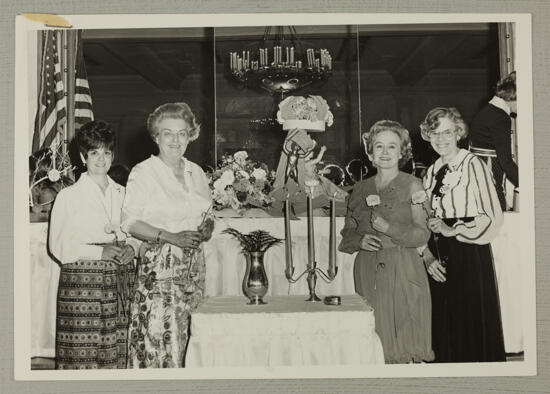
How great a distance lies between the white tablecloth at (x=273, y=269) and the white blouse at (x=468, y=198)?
0.06m

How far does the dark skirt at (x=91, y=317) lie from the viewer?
2.07 m

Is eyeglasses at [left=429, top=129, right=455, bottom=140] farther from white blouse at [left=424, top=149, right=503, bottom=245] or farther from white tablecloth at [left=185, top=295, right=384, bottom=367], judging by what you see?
white tablecloth at [left=185, top=295, right=384, bottom=367]

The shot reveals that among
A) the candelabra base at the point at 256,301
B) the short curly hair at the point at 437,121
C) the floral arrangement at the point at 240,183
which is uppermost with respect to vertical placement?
the short curly hair at the point at 437,121

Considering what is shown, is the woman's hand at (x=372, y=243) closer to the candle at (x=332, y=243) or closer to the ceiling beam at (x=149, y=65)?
the candle at (x=332, y=243)

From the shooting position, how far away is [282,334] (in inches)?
79.3

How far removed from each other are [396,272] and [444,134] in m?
0.50

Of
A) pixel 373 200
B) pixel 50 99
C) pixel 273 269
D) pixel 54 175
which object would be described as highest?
pixel 50 99

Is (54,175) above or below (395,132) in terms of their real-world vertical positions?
below

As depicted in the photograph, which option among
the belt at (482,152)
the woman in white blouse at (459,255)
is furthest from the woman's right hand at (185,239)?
the belt at (482,152)

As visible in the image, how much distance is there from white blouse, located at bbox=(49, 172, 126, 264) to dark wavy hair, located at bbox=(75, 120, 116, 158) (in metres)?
0.11

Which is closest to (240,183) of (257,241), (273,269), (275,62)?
(257,241)

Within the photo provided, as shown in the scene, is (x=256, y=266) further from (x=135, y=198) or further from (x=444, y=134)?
(x=444, y=134)

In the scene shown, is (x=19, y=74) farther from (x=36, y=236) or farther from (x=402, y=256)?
(x=402, y=256)

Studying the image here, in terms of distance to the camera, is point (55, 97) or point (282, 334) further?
point (55, 97)
